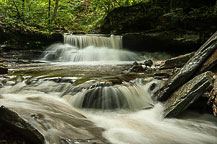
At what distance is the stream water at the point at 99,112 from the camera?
273 cm

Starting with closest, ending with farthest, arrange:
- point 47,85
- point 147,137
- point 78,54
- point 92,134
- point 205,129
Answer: point 92,134 < point 147,137 < point 205,129 < point 47,85 < point 78,54

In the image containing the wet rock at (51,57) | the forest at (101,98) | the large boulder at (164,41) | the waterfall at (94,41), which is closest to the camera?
the forest at (101,98)

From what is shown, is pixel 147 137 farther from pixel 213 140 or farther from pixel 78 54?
pixel 78 54

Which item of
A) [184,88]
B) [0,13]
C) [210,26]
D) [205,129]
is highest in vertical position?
[0,13]

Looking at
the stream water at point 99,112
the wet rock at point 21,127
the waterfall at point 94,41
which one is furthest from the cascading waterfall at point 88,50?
the wet rock at point 21,127

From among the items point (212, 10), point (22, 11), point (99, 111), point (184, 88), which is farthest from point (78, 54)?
point (212, 10)

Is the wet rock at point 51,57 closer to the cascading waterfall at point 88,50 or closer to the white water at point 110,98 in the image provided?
the cascading waterfall at point 88,50

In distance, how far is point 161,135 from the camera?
304 centimetres

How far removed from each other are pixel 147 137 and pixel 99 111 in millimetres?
1415

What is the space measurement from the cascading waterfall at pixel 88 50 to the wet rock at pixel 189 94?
7.51 meters

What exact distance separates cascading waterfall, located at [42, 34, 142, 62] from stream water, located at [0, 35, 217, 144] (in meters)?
5.11

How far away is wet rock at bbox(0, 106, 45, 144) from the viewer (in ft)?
5.46

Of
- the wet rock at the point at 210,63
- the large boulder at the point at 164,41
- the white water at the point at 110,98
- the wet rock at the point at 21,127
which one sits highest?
the large boulder at the point at 164,41

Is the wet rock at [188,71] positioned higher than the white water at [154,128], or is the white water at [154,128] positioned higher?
the wet rock at [188,71]
